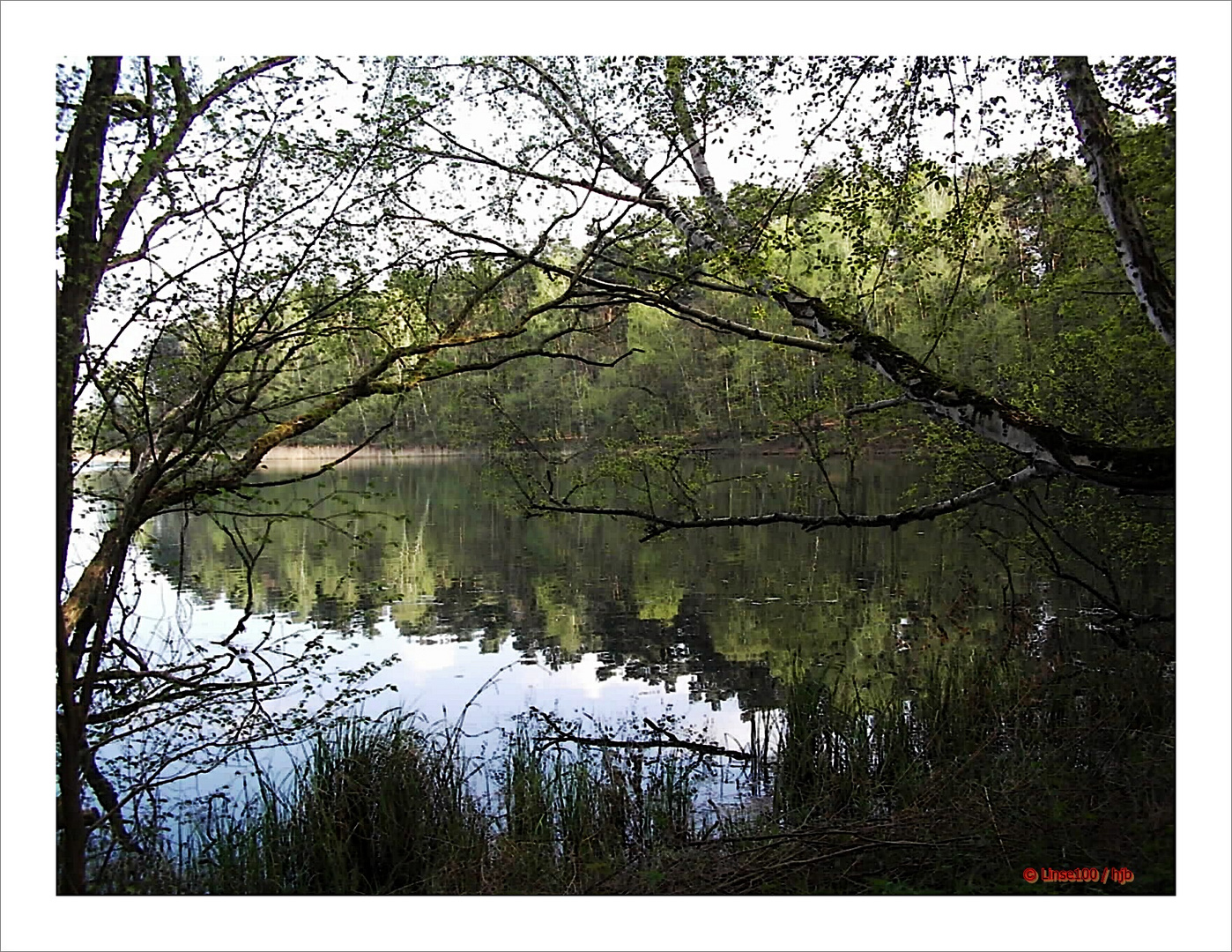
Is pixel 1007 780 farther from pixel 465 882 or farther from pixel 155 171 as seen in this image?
pixel 155 171

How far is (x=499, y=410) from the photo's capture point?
3.99 metres

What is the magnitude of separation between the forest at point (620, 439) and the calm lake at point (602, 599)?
0.11 ft

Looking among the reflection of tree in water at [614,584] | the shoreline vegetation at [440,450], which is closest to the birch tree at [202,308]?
the shoreline vegetation at [440,450]

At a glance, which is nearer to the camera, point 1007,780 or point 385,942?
point 385,942

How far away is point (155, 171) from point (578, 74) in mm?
1452

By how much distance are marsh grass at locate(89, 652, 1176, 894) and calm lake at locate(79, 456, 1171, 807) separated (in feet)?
1.20

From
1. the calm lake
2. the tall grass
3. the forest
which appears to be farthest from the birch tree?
the calm lake

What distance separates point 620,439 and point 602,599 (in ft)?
3.58

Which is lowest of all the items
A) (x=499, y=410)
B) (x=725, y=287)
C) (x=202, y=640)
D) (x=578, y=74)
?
(x=202, y=640)

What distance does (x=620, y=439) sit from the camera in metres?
3.92

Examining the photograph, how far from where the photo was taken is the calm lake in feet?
12.7

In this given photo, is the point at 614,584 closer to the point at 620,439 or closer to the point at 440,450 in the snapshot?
the point at 620,439
